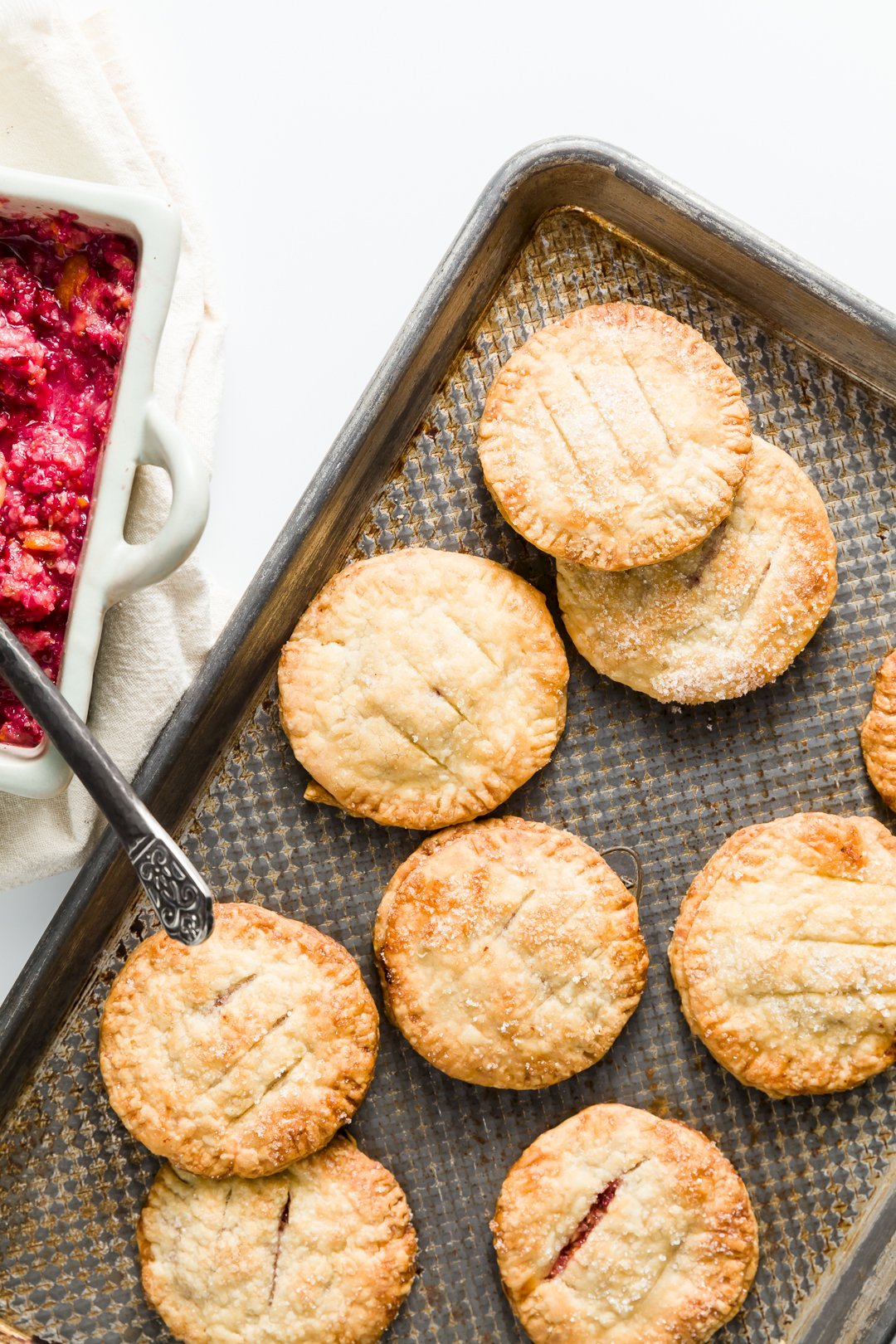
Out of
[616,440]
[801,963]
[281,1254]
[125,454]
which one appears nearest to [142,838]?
[125,454]

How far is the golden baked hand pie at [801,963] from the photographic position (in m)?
2.34

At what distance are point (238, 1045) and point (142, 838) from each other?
581mm

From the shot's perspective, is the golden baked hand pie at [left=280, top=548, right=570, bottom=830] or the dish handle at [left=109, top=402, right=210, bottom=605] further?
the golden baked hand pie at [left=280, top=548, right=570, bottom=830]

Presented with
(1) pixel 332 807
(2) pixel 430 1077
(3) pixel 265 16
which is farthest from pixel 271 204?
(2) pixel 430 1077

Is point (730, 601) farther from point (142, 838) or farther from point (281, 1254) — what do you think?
point (281, 1254)

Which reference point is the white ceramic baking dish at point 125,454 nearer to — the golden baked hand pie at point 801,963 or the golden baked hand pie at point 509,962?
the golden baked hand pie at point 509,962

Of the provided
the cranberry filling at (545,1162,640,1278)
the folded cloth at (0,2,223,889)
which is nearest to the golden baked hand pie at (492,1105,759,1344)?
the cranberry filling at (545,1162,640,1278)

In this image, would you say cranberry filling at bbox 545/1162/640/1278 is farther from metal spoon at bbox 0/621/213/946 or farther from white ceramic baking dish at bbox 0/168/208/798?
white ceramic baking dish at bbox 0/168/208/798

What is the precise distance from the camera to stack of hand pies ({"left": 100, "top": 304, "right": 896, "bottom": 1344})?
230cm

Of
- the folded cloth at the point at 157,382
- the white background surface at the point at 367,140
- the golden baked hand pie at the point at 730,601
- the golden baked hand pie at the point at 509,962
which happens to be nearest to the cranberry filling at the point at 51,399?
the folded cloth at the point at 157,382

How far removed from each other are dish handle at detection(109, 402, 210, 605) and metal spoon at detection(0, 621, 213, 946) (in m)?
0.23

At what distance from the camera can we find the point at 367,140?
260 cm

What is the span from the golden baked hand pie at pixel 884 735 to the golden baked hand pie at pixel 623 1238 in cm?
86

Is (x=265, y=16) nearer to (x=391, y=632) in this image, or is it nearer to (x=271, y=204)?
(x=271, y=204)
